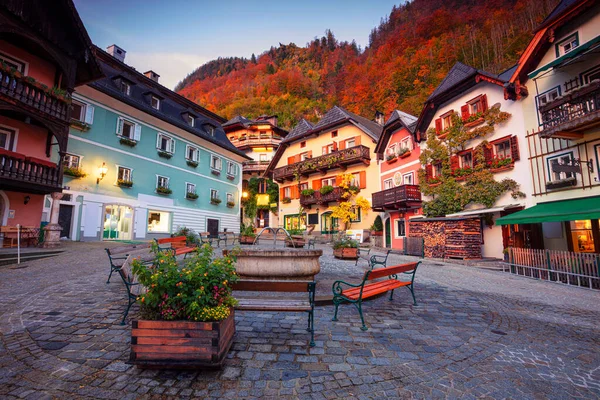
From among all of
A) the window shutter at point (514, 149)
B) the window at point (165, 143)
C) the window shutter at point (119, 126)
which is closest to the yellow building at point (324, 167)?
the window shutter at point (514, 149)

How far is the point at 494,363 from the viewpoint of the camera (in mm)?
3369

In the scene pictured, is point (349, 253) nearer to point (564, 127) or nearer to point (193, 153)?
point (564, 127)

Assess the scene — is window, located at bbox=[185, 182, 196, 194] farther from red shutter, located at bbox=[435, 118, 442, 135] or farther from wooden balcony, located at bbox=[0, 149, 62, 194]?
red shutter, located at bbox=[435, 118, 442, 135]

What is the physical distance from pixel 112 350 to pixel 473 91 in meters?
21.0

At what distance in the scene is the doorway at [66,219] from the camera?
16.1 metres

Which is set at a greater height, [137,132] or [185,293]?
[137,132]

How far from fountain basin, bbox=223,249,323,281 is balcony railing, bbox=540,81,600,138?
13.0 meters

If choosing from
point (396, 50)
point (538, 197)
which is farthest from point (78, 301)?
point (396, 50)

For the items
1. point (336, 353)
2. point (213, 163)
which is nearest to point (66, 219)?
point (213, 163)

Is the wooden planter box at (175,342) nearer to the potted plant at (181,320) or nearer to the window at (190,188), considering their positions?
the potted plant at (181,320)

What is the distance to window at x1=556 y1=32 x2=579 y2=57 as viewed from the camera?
1293 cm

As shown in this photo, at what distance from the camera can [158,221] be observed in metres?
22.3

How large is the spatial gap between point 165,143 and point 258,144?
16886mm

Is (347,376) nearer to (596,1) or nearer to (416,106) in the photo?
(596,1)
